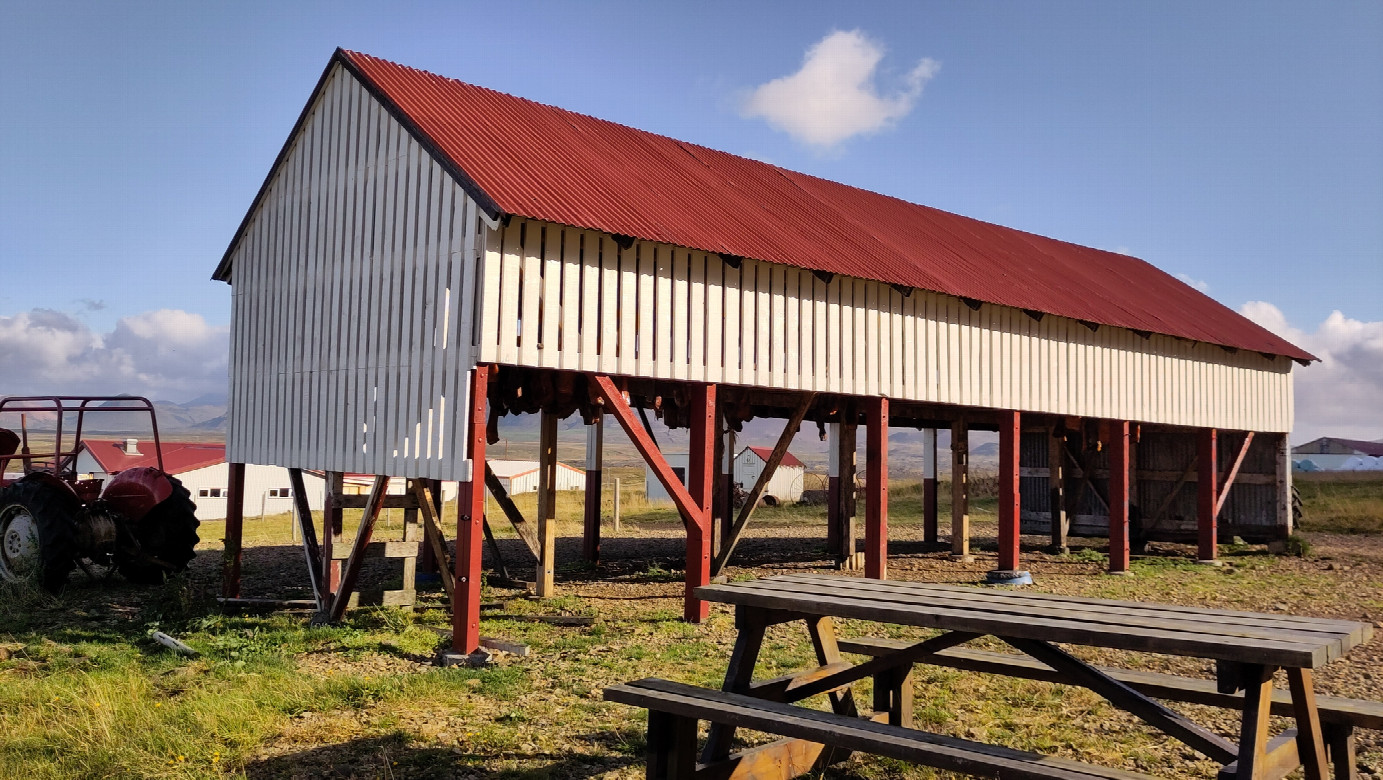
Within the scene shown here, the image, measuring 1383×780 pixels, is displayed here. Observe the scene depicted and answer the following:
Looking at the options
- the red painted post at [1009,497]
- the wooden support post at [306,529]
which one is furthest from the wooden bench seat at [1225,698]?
the red painted post at [1009,497]

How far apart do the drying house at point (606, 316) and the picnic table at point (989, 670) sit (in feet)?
16.0

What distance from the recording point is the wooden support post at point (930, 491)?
2325 centimetres

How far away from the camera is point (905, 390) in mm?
15180

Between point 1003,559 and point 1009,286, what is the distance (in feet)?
14.9

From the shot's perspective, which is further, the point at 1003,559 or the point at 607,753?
the point at 1003,559

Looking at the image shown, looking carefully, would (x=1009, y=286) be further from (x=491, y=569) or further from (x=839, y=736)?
(x=839, y=736)

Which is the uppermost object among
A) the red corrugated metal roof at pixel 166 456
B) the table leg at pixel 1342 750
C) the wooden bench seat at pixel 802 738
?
the red corrugated metal roof at pixel 166 456

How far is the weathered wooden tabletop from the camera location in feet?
14.5

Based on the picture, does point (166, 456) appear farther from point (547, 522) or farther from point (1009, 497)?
point (1009, 497)

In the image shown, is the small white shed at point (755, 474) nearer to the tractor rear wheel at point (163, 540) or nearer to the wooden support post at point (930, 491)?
the wooden support post at point (930, 491)

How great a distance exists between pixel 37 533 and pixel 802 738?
12.4 meters

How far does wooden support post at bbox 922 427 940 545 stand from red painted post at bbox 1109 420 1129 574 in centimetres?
448

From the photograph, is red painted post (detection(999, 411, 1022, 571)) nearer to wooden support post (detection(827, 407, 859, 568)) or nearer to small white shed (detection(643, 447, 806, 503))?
wooden support post (detection(827, 407, 859, 568))

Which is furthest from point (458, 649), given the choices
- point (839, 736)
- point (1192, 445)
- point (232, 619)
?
point (1192, 445)
